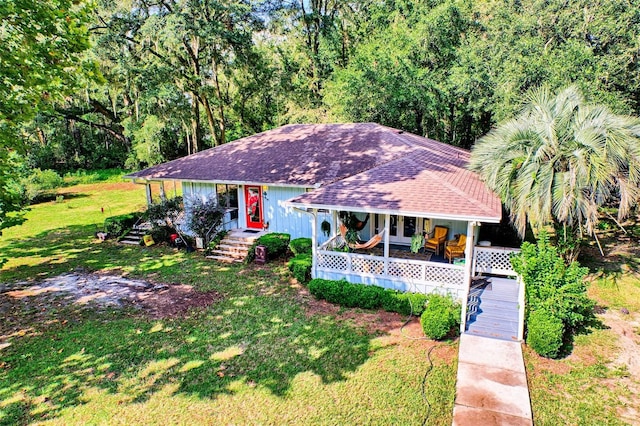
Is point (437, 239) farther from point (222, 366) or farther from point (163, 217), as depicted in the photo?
point (163, 217)

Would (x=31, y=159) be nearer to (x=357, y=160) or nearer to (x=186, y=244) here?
(x=186, y=244)

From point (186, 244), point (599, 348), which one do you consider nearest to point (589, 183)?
point (599, 348)

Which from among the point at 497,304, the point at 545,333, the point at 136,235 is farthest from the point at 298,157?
the point at 545,333

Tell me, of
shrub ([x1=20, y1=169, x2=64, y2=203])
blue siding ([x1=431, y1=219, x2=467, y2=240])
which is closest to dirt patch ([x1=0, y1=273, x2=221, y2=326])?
blue siding ([x1=431, y1=219, x2=467, y2=240])

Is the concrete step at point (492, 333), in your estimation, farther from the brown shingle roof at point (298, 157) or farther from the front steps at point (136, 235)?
the front steps at point (136, 235)

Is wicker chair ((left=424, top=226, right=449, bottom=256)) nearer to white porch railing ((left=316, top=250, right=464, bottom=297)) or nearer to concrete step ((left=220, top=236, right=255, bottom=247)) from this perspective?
white porch railing ((left=316, top=250, right=464, bottom=297))

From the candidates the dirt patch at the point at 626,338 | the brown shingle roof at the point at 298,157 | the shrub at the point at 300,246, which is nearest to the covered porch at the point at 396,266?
the shrub at the point at 300,246
